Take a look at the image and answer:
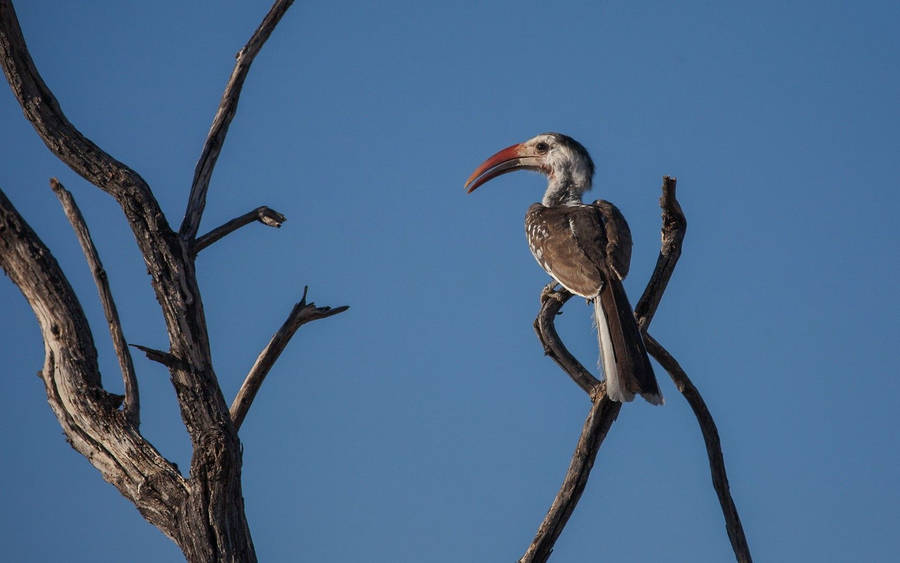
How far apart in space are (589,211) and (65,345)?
3728 millimetres

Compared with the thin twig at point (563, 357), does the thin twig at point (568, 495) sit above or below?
below

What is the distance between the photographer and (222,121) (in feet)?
23.4

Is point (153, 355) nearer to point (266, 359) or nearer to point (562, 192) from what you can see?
point (266, 359)

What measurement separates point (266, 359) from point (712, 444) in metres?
2.83

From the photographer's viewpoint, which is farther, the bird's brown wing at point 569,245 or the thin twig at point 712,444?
the bird's brown wing at point 569,245

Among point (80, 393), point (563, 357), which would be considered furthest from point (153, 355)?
point (563, 357)

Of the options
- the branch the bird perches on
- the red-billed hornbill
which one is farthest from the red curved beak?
the branch the bird perches on

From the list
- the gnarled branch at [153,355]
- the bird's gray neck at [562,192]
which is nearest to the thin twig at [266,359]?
the gnarled branch at [153,355]

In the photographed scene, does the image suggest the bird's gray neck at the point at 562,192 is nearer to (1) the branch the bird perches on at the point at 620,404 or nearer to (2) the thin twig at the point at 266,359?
(1) the branch the bird perches on at the point at 620,404

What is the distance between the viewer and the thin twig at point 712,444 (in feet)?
21.3

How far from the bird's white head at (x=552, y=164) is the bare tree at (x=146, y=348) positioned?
9.47ft

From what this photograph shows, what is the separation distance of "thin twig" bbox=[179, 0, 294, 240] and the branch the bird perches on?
223cm

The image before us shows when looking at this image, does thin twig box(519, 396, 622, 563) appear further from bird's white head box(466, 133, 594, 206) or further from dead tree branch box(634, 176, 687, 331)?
bird's white head box(466, 133, 594, 206)

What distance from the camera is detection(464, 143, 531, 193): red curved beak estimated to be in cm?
1012
